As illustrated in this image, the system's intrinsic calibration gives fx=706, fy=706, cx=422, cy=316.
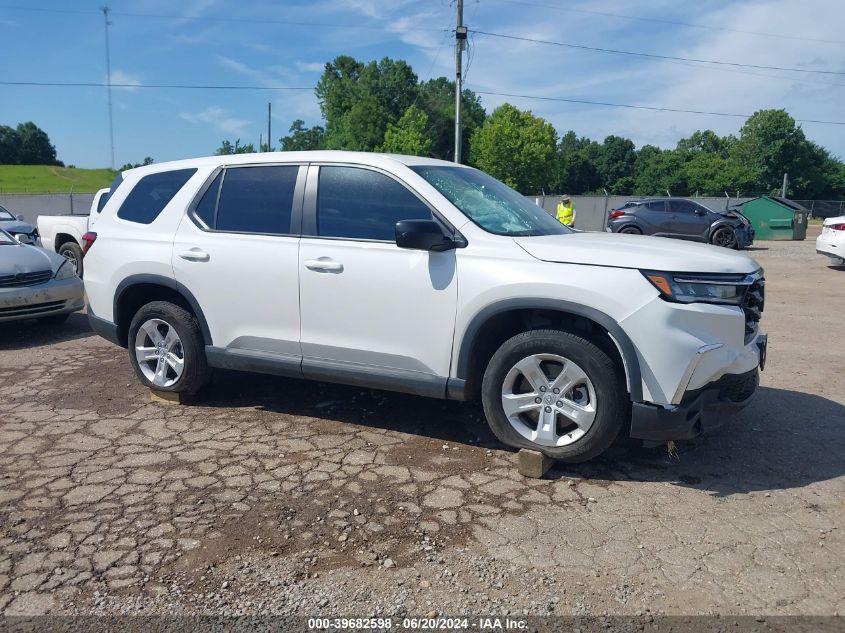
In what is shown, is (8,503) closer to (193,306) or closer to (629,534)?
(193,306)

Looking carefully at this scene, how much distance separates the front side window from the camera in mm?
4488

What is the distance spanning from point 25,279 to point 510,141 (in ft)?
205

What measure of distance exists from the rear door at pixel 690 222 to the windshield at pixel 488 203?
17387mm

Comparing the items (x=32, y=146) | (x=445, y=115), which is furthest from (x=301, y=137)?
(x=32, y=146)

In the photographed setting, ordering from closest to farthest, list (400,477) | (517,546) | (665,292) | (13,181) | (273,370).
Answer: (517,546)
(665,292)
(400,477)
(273,370)
(13,181)

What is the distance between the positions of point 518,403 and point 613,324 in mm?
745

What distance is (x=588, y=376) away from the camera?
12.8 feet

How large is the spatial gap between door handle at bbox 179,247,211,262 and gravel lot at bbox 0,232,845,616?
1.16m

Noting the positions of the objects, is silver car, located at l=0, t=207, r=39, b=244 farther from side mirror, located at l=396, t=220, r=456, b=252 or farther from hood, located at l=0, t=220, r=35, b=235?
side mirror, located at l=396, t=220, r=456, b=252

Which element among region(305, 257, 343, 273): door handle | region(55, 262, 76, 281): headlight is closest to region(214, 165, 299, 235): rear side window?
region(305, 257, 343, 273): door handle

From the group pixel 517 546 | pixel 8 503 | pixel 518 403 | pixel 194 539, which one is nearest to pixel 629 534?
pixel 517 546

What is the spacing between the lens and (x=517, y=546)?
3.30 m

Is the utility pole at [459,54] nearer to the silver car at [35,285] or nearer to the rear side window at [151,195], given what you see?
the silver car at [35,285]

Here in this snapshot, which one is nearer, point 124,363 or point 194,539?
point 194,539
